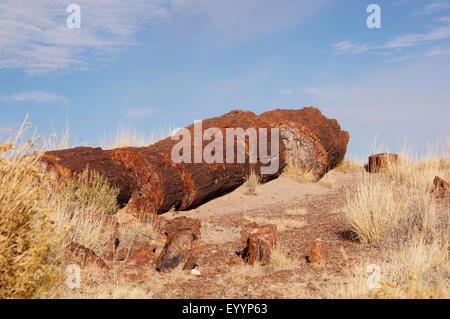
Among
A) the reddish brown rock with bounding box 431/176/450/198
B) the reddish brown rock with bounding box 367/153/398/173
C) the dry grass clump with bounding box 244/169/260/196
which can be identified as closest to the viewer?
the reddish brown rock with bounding box 431/176/450/198

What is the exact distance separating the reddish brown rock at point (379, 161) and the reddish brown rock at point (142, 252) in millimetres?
10417

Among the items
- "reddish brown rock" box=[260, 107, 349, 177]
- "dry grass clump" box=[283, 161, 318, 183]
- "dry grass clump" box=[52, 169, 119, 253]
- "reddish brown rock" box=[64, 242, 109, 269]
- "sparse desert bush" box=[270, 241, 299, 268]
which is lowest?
"sparse desert bush" box=[270, 241, 299, 268]

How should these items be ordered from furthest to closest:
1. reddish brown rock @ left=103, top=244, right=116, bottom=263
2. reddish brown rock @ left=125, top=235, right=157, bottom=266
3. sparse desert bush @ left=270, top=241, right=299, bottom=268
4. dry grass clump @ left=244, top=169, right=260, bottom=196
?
dry grass clump @ left=244, top=169, right=260, bottom=196 < reddish brown rock @ left=103, top=244, right=116, bottom=263 < reddish brown rock @ left=125, top=235, right=157, bottom=266 < sparse desert bush @ left=270, top=241, right=299, bottom=268

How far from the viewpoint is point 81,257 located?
4.46 meters

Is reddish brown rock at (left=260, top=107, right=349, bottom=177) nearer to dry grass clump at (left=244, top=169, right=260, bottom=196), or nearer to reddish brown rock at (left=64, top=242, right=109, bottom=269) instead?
dry grass clump at (left=244, top=169, right=260, bottom=196)

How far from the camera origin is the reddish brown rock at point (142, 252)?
494 cm

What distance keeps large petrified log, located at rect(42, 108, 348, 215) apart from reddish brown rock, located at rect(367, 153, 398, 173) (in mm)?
1550

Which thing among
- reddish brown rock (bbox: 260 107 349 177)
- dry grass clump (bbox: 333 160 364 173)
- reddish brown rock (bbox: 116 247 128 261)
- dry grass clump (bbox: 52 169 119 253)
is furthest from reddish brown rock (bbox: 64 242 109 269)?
dry grass clump (bbox: 333 160 364 173)

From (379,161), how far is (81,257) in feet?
39.3

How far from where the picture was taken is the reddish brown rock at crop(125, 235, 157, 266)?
194 inches

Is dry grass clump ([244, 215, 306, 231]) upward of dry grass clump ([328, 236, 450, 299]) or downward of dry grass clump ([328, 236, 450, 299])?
upward

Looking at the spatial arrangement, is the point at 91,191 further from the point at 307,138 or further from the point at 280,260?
the point at 307,138

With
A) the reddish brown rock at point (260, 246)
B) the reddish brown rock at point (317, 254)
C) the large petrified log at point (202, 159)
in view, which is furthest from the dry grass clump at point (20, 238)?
the large petrified log at point (202, 159)
